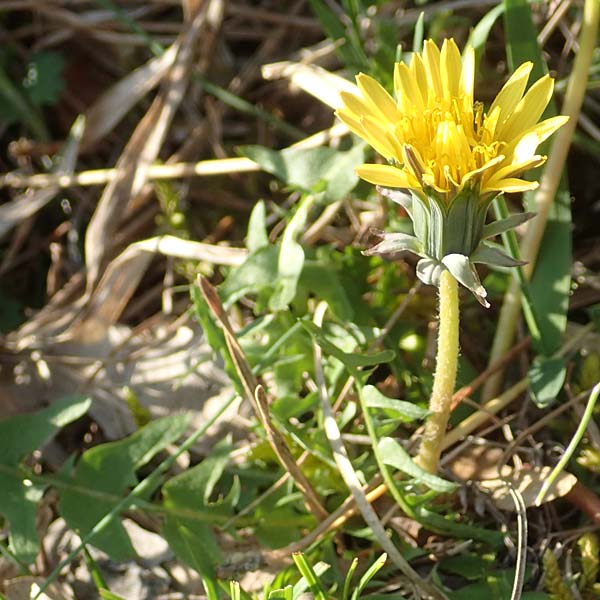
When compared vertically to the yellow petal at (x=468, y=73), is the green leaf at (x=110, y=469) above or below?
below

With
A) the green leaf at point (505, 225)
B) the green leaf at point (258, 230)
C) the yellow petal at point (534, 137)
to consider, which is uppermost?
the yellow petal at point (534, 137)

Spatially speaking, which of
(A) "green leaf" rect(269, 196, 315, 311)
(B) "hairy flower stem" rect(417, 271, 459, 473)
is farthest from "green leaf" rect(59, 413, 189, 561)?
(B) "hairy flower stem" rect(417, 271, 459, 473)

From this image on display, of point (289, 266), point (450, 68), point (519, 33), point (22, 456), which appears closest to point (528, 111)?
point (450, 68)

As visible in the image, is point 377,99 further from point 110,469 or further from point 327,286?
point 110,469

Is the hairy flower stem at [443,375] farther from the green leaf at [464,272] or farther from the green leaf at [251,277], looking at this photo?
the green leaf at [251,277]

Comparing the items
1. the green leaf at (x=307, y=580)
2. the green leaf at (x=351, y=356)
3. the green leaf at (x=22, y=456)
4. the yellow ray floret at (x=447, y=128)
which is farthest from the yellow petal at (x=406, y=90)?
the green leaf at (x=22, y=456)

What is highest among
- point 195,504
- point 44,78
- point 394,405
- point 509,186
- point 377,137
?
point 44,78

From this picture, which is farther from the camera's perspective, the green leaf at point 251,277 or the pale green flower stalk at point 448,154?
the green leaf at point 251,277

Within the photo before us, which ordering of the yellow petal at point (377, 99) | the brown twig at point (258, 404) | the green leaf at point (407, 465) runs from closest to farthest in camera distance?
the yellow petal at point (377, 99) → the green leaf at point (407, 465) → the brown twig at point (258, 404)

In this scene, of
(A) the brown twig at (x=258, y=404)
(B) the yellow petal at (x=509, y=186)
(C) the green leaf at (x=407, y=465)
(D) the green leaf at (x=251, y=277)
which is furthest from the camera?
(D) the green leaf at (x=251, y=277)
